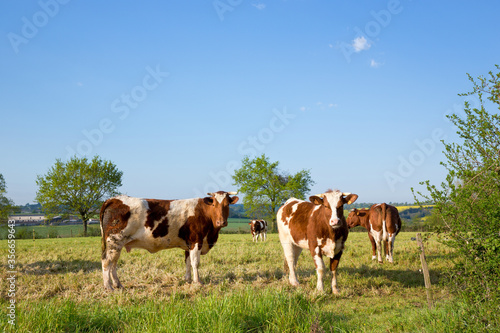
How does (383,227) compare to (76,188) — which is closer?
(383,227)

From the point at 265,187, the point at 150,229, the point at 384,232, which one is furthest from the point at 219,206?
the point at 265,187

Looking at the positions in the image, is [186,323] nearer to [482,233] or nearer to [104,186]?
[482,233]

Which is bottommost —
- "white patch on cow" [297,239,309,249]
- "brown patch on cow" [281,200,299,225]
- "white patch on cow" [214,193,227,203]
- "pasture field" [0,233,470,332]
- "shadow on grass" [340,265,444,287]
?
"shadow on grass" [340,265,444,287]

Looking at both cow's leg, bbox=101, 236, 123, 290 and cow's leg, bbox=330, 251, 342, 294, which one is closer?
cow's leg, bbox=330, 251, 342, 294

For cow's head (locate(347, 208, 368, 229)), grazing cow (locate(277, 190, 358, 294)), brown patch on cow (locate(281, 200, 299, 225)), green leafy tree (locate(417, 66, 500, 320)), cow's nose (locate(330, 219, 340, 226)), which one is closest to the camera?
green leafy tree (locate(417, 66, 500, 320))

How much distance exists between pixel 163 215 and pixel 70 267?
207 inches

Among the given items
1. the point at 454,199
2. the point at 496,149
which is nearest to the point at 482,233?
the point at 454,199

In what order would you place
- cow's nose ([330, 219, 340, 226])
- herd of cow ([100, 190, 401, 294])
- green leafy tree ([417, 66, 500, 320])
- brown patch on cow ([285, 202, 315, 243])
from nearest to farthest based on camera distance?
1. green leafy tree ([417, 66, 500, 320])
2. cow's nose ([330, 219, 340, 226])
3. herd of cow ([100, 190, 401, 294])
4. brown patch on cow ([285, 202, 315, 243])

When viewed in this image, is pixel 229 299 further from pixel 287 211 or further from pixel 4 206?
pixel 4 206

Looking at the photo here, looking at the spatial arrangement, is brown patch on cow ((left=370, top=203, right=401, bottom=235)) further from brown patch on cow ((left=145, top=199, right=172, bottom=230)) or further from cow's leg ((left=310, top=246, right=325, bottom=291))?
brown patch on cow ((left=145, top=199, right=172, bottom=230))

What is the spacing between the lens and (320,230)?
28.5 feet

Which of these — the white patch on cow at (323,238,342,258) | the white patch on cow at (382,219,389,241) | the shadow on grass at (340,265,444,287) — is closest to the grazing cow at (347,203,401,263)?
the white patch on cow at (382,219,389,241)

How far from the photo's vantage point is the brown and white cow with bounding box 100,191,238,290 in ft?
30.5

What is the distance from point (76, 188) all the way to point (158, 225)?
42.7 meters
